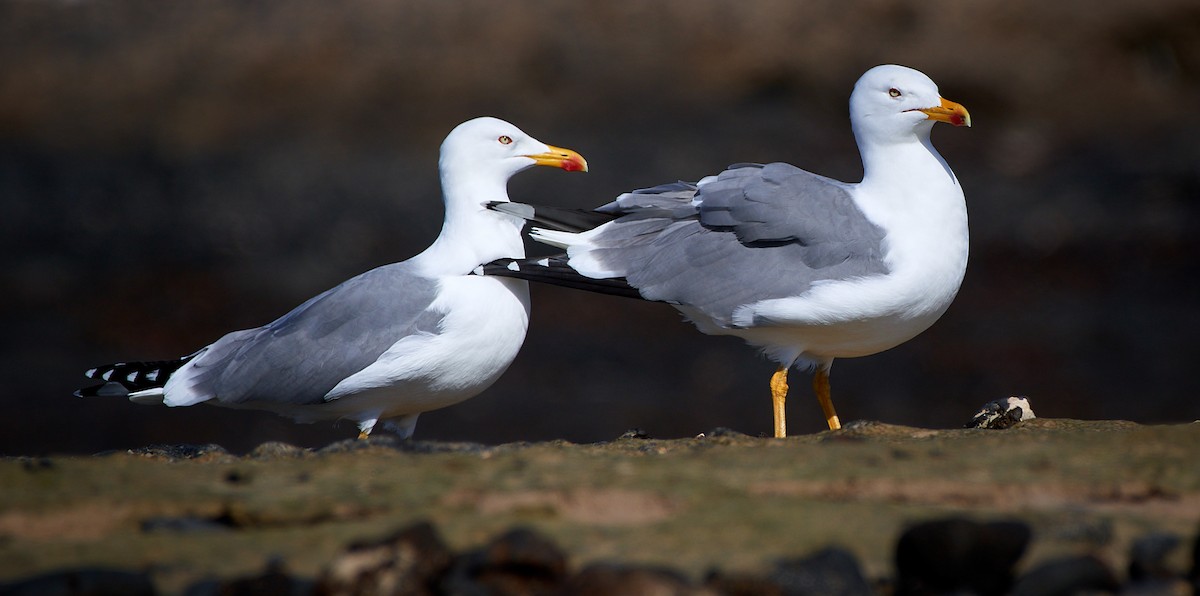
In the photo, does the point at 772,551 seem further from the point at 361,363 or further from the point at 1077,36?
the point at 1077,36

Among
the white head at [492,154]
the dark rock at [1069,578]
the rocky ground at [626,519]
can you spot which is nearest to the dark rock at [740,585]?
the rocky ground at [626,519]

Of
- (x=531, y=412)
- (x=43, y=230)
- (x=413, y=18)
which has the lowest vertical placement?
(x=531, y=412)

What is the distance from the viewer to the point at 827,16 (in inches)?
634

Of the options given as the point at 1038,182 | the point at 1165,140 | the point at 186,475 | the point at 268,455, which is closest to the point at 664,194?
the point at 268,455

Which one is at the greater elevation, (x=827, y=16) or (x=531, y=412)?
(x=827, y=16)

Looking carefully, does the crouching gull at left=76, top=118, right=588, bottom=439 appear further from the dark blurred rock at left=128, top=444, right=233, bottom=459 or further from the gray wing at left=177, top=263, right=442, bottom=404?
the dark blurred rock at left=128, top=444, right=233, bottom=459

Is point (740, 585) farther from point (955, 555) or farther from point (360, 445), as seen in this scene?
point (360, 445)

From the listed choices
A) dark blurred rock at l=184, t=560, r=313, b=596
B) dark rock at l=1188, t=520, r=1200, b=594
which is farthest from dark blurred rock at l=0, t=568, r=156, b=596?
dark rock at l=1188, t=520, r=1200, b=594

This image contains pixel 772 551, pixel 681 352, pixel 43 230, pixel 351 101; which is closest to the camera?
pixel 772 551

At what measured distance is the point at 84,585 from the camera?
3639mm

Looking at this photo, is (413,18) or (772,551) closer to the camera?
(772,551)

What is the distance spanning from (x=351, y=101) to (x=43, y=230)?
360 centimetres

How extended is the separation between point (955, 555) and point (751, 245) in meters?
2.69

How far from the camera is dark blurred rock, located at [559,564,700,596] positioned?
11.6 feet
